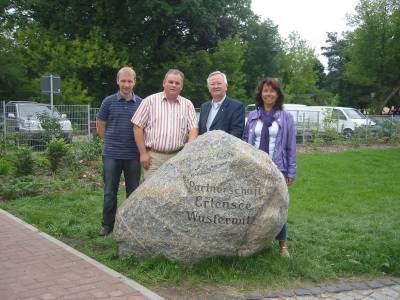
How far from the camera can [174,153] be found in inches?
215

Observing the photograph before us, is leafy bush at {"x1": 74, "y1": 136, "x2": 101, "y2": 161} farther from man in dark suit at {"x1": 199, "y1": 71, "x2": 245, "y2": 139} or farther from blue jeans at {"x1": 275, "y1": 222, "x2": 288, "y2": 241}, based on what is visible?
blue jeans at {"x1": 275, "y1": 222, "x2": 288, "y2": 241}

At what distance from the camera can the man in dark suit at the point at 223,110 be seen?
5.26 metres

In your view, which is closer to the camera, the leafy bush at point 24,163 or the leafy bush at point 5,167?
the leafy bush at point 24,163

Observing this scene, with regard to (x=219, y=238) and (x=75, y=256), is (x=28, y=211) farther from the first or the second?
(x=219, y=238)

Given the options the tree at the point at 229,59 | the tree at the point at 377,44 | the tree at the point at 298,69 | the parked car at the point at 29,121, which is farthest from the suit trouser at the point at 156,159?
the tree at the point at 298,69

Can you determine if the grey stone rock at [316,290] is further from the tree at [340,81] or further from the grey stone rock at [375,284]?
the tree at [340,81]

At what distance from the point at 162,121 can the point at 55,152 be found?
5532 mm

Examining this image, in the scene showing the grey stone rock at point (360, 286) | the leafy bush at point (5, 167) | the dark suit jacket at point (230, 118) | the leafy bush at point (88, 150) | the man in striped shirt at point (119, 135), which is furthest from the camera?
the leafy bush at point (88, 150)

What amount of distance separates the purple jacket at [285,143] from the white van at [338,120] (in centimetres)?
1486

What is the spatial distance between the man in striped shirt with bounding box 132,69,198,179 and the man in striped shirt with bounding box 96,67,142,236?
1.37 ft

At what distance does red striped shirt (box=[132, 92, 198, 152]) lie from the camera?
17.6 feet

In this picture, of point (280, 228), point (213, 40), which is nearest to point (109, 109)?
point (280, 228)

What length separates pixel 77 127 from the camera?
46.9 ft

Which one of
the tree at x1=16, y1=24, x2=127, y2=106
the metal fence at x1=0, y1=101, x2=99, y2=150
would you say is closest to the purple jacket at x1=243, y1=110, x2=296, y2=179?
the metal fence at x1=0, y1=101, x2=99, y2=150
